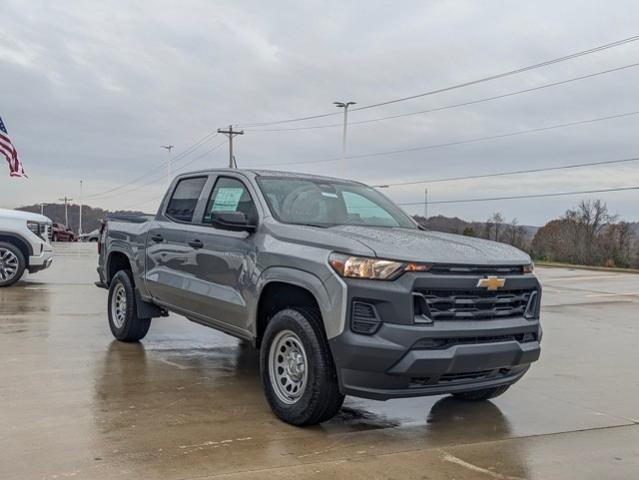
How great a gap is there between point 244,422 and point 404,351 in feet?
4.67

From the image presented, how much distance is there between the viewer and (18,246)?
12734mm

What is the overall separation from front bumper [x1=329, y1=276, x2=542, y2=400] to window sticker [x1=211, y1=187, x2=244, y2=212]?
6.36ft

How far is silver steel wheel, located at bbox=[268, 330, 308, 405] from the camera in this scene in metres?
4.82

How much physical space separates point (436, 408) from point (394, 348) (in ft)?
5.23

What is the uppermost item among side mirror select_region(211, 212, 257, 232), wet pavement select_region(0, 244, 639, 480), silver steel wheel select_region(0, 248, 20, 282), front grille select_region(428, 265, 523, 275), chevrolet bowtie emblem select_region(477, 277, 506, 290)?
side mirror select_region(211, 212, 257, 232)

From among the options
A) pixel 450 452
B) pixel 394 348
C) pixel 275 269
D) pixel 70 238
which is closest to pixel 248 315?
pixel 275 269

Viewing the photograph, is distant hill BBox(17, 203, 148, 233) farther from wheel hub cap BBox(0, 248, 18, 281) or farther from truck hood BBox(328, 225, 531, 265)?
truck hood BBox(328, 225, 531, 265)

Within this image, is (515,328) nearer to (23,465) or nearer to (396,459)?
(396,459)

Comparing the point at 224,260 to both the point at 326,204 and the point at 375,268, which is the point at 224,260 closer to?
the point at 326,204

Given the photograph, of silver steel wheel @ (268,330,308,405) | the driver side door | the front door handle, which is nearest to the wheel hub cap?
the driver side door

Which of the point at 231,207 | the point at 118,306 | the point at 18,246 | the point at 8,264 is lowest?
the point at 118,306

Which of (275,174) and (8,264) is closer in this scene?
(275,174)

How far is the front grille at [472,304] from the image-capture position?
439 centimetres

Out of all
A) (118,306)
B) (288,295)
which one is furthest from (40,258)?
(288,295)
